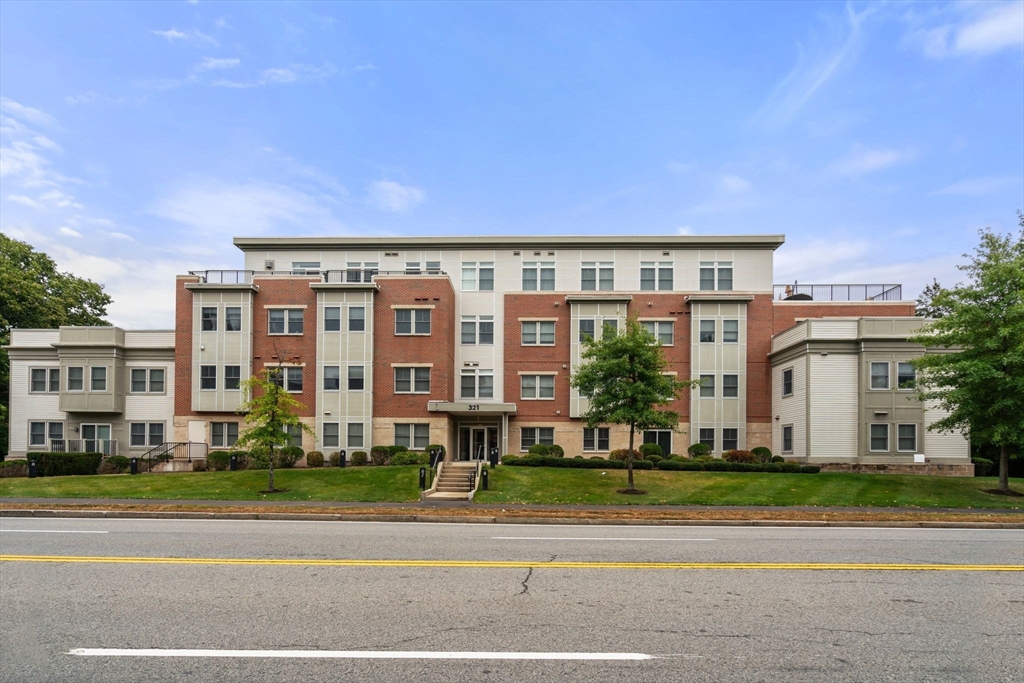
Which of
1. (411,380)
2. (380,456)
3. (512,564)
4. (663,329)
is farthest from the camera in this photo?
(663,329)

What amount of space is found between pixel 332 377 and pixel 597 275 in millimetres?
15990

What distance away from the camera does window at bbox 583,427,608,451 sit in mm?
40844

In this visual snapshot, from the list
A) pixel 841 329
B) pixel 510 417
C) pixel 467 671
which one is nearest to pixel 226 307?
pixel 510 417

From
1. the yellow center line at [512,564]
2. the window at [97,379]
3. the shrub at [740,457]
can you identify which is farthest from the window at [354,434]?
the yellow center line at [512,564]

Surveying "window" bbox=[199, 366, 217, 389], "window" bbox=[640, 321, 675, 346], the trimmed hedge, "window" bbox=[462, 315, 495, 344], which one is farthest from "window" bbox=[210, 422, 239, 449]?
"window" bbox=[640, 321, 675, 346]

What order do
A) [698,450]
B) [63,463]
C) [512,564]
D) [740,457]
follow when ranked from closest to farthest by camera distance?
[512,564]
[63,463]
[740,457]
[698,450]

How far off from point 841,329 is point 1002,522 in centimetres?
1769

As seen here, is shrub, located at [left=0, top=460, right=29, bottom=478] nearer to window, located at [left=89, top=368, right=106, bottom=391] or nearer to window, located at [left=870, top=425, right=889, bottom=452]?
window, located at [left=89, top=368, right=106, bottom=391]

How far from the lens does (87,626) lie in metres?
6.96

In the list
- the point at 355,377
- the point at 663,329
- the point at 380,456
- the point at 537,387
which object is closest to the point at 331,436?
the point at 355,377

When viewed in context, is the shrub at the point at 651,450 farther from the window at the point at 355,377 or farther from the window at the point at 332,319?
the window at the point at 332,319

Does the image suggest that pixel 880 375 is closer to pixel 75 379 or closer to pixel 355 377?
pixel 355 377

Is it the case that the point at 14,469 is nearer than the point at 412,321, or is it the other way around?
the point at 14,469

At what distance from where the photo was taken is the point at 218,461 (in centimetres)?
3619
